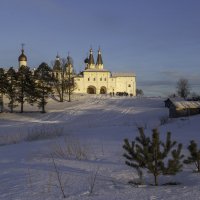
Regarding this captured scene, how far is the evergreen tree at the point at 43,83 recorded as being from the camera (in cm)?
6069

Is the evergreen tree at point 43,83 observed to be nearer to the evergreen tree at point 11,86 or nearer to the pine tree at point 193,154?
the evergreen tree at point 11,86

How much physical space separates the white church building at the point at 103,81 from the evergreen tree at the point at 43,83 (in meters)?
42.2

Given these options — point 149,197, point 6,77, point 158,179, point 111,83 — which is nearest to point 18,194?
point 149,197

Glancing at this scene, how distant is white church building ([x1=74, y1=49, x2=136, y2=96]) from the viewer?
392 ft

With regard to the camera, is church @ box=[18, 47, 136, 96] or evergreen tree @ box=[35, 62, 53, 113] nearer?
evergreen tree @ box=[35, 62, 53, 113]

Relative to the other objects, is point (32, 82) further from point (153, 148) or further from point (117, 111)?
point (153, 148)

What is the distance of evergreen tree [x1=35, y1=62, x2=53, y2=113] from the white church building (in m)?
42.2

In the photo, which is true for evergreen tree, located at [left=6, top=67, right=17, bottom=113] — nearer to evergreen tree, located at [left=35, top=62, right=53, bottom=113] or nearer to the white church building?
evergreen tree, located at [left=35, top=62, right=53, bottom=113]

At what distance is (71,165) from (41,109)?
58864 millimetres

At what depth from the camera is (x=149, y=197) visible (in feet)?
15.7

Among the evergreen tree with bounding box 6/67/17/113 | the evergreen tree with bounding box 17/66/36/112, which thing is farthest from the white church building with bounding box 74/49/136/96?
the evergreen tree with bounding box 6/67/17/113

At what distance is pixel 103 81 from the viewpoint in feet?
397

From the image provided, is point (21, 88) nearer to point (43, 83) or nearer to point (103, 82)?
point (43, 83)

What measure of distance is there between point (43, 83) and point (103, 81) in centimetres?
5434
